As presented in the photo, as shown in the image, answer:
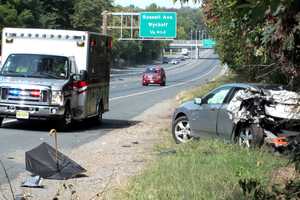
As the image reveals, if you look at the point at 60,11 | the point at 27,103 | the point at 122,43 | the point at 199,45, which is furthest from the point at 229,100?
the point at 199,45

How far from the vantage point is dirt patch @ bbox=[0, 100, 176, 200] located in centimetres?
846

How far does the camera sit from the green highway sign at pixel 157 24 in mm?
64125

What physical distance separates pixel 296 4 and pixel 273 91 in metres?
8.13

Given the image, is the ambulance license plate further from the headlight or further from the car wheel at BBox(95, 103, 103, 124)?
the car wheel at BBox(95, 103, 103, 124)

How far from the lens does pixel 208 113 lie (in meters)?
13.2

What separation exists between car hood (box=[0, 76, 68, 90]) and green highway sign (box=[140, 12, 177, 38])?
47.5 m

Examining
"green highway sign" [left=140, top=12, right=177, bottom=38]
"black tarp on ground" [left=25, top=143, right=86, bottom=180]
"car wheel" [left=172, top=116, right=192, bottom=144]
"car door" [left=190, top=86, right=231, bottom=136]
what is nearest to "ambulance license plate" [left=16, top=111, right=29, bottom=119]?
"car wheel" [left=172, top=116, right=192, bottom=144]

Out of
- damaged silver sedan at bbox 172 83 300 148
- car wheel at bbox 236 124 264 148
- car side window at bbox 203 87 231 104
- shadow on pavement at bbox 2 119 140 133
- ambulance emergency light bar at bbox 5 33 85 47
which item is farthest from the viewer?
ambulance emergency light bar at bbox 5 33 85 47

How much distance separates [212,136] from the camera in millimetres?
13148

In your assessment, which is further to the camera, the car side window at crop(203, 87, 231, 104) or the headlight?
the headlight

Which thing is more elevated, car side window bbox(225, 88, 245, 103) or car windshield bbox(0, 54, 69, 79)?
car windshield bbox(0, 54, 69, 79)

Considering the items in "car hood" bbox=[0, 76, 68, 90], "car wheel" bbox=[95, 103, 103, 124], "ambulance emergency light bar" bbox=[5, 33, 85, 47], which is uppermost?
"ambulance emergency light bar" bbox=[5, 33, 85, 47]

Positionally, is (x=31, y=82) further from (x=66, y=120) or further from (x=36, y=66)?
(x=66, y=120)

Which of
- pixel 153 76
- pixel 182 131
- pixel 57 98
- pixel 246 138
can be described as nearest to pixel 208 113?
pixel 182 131
